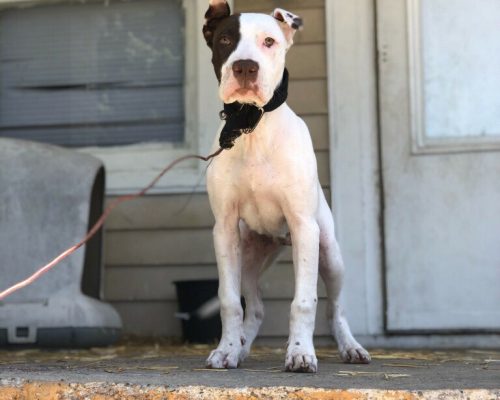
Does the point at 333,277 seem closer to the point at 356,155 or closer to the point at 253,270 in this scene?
the point at 253,270

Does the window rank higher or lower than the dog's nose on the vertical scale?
higher

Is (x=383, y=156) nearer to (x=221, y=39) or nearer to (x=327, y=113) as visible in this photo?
(x=327, y=113)

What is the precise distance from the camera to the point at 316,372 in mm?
2998

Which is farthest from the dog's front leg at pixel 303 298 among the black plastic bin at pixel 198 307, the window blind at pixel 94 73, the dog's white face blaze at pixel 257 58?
the window blind at pixel 94 73

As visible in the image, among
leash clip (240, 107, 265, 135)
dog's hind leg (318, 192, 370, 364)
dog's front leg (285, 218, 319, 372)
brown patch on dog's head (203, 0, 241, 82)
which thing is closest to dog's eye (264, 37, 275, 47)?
brown patch on dog's head (203, 0, 241, 82)

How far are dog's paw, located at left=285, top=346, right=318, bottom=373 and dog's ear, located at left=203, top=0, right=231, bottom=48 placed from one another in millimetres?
1241

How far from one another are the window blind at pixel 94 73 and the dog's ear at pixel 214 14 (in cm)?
246

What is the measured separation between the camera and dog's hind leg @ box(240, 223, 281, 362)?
3799 millimetres

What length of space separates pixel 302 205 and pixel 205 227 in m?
2.31

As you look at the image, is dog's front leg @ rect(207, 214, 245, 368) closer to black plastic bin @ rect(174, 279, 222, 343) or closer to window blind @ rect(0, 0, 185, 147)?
black plastic bin @ rect(174, 279, 222, 343)

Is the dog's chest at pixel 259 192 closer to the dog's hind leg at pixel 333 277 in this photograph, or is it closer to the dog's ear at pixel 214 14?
the dog's hind leg at pixel 333 277

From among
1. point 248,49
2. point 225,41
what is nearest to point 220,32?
point 225,41

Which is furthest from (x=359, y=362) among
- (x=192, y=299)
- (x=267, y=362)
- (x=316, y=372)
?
(x=192, y=299)

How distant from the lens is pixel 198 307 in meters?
5.31
